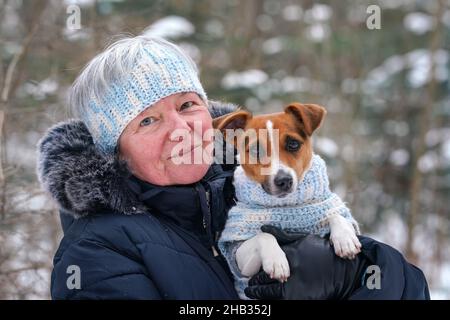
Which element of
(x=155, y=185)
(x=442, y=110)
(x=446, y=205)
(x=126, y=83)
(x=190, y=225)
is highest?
(x=126, y=83)

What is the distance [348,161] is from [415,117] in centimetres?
238

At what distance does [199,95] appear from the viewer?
9.32 ft

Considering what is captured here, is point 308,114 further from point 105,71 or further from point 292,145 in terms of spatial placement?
point 105,71

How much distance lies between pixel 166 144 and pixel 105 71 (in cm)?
41

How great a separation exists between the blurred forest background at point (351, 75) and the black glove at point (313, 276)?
4.46 metres

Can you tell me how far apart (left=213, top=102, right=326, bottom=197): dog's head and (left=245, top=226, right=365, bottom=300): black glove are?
0.35 metres

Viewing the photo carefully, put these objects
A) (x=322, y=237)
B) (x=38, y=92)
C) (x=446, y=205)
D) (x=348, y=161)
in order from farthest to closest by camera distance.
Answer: (x=446, y=205), (x=348, y=161), (x=38, y=92), (x=322, y=237)

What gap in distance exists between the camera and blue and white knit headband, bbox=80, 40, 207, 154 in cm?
265

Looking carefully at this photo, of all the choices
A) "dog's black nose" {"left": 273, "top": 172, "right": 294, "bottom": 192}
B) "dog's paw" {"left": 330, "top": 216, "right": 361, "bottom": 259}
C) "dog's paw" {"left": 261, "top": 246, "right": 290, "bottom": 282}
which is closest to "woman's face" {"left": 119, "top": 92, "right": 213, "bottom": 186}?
"dog's black nose" {"left": 273, "top": 172, "right": 294, "bottom": 192}

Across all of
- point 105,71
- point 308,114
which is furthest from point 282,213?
point 105,71

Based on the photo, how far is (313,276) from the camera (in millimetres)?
2379

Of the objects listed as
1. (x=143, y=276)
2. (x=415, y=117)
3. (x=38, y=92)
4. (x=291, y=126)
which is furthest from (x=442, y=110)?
(x=143, y=276)
